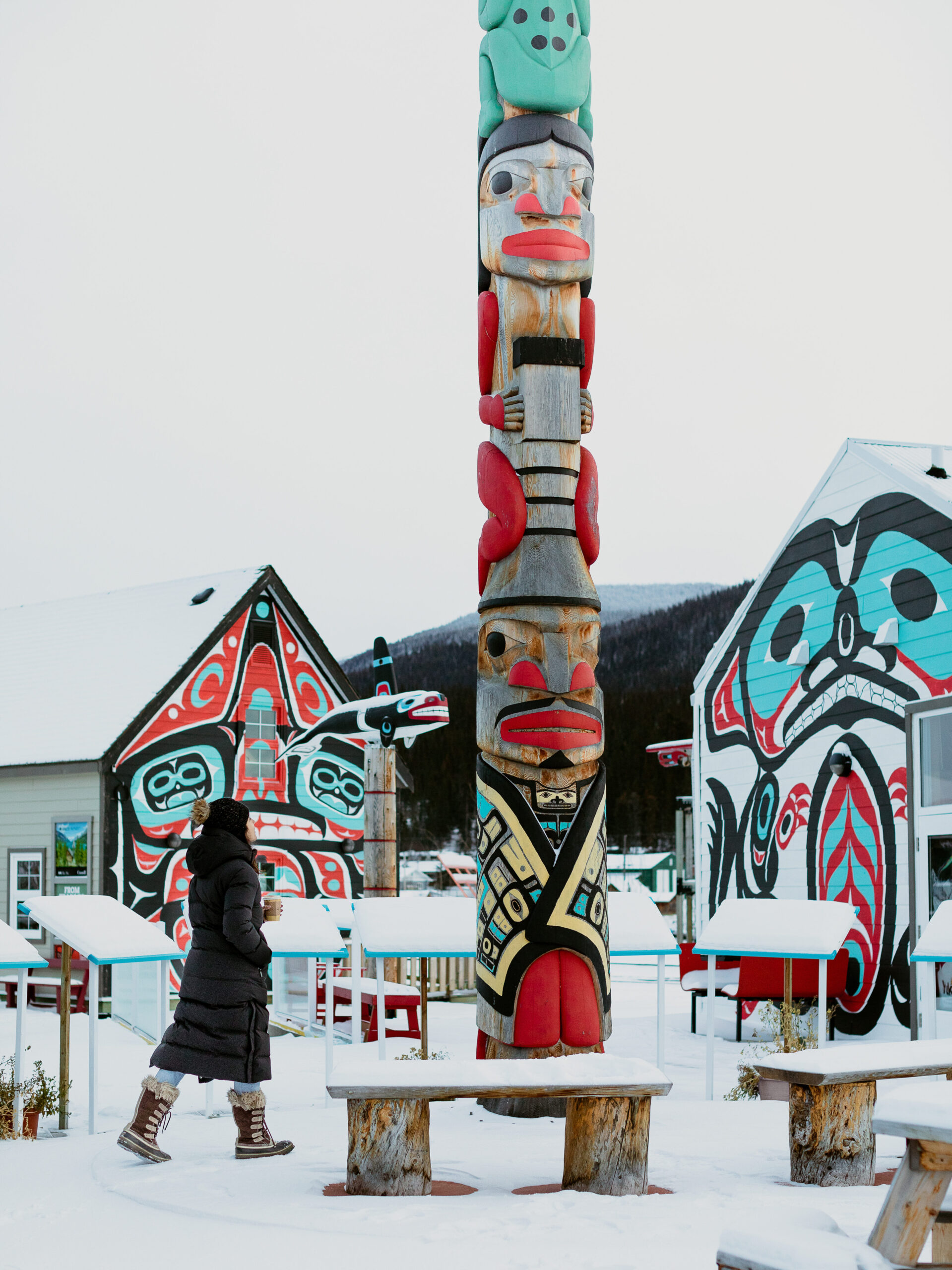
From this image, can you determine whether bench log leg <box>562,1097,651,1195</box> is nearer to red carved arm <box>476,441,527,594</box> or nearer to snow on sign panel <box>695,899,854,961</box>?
red carved arm <box>476,441,527,594</box>

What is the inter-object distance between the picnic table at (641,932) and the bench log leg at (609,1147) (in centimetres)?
313

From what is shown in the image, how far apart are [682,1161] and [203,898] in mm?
2351

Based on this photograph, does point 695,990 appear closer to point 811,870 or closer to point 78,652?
point 811,870

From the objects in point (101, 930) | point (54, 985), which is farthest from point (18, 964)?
point (54, 985)

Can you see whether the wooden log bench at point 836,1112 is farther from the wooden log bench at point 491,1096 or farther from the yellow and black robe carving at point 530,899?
the yellow and black robe carving at point 530,899

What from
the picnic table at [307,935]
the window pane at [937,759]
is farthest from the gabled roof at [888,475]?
the picnic table at [307,935]

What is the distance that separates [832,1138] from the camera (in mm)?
5473

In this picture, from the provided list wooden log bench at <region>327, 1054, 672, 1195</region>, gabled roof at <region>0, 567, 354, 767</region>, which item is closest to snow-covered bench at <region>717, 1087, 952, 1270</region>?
wooden log bench at <region>327, 1054, 672, 1195</region>

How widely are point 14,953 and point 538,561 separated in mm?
3501

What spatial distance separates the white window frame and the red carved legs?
11161 mm

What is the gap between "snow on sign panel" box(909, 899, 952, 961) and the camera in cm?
788

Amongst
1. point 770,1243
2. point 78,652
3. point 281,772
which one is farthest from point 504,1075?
point 78,652

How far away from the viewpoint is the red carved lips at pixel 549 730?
7.23 m

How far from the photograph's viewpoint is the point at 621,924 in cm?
909
